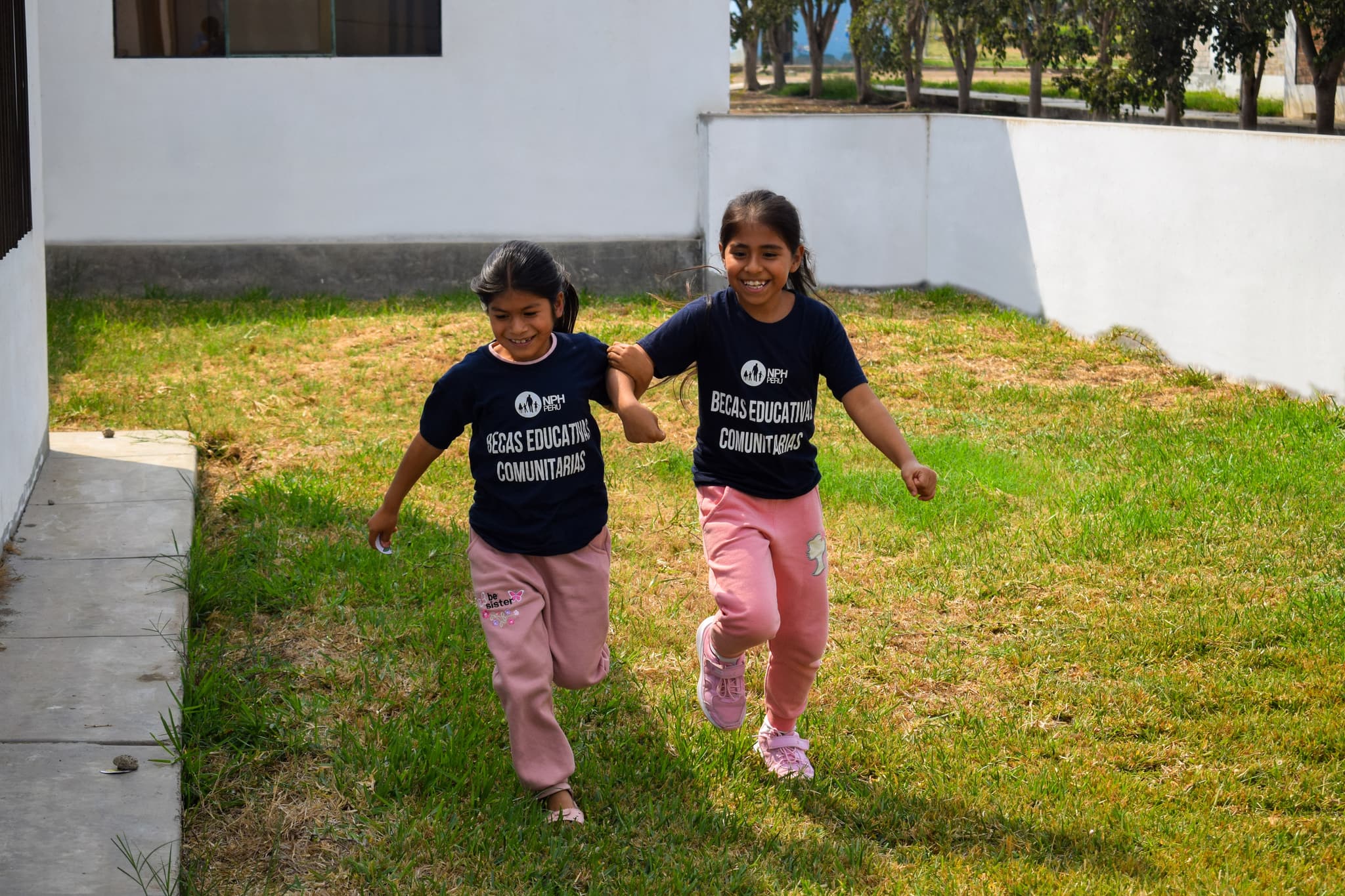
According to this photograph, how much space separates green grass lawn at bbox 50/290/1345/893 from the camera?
11.8 feet

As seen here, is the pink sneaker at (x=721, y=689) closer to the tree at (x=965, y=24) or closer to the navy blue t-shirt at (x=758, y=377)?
the navy blue t-shirt at (x=758, y=377)

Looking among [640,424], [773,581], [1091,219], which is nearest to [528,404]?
[640,424]

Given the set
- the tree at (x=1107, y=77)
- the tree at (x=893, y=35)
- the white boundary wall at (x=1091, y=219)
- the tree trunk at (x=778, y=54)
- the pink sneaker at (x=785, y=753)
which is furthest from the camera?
the tree trunk at (x=778, y=54)

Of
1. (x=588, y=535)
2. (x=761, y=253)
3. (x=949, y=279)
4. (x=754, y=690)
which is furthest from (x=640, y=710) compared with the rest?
(x=949, y=279)

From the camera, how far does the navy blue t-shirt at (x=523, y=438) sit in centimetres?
362

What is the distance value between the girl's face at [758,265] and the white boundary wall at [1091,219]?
17.4 feet

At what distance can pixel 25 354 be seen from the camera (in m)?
6.18

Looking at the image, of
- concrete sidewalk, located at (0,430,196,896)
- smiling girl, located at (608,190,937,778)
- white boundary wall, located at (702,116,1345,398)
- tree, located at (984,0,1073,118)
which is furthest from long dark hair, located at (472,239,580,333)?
tree, located at (984,0,1073,118)

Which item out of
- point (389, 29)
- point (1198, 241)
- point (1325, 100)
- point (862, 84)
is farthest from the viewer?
point (862, 84)

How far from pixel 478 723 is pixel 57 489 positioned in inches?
115

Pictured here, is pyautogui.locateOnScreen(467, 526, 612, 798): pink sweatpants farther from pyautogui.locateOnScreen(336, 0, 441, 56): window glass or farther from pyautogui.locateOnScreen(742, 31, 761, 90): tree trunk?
pyautogui.locateOnScreen(742, 31, 761, 90): tree trunk

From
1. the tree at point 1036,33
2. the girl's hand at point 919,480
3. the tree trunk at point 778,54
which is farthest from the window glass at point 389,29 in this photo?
the tree trunk at point 778,54

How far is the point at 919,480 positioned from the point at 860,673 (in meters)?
1.40

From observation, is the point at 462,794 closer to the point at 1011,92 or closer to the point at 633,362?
the point at 633,362
